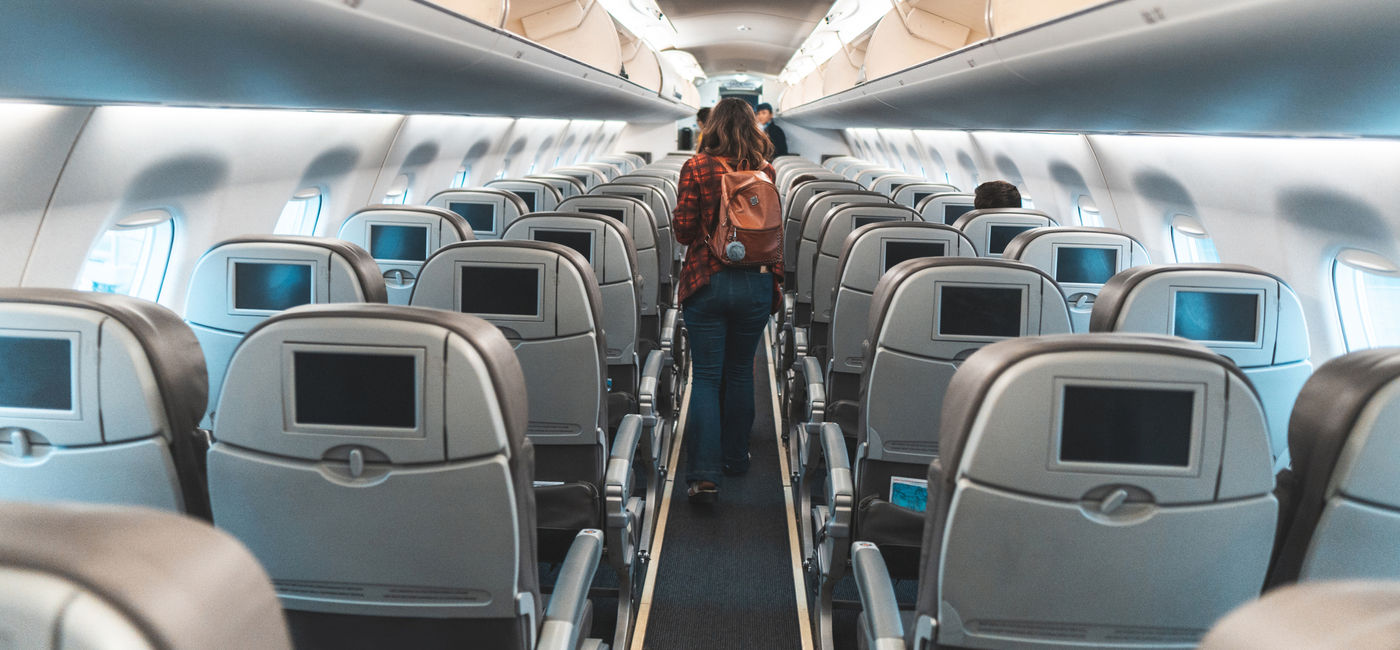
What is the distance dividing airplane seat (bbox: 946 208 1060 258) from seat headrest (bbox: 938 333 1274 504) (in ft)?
12.9

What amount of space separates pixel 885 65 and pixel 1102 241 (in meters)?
5.04

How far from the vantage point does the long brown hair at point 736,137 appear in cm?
448

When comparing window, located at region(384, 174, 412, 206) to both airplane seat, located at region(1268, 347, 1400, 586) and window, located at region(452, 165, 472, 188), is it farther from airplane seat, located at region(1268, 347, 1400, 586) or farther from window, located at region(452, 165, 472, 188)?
airplane seat, located at region(1268, 347, 1400, 586)

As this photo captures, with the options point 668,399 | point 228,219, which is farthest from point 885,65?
point 228,219

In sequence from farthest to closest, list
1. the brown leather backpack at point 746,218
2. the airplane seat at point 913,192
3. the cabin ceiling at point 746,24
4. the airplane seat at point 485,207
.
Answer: the cabin ceiling at point 746,24
the airplane seat at point 913,192
the airplane seat at point 485,207
the brown leather backpack at point 746,218

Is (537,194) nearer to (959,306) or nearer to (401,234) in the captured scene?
(401,234)

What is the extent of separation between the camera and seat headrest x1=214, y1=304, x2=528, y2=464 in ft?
6.02

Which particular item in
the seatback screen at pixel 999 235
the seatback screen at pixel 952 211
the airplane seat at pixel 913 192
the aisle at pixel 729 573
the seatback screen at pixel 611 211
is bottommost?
the aisle at pixel 729 573

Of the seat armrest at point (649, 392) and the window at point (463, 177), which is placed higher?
the window at point (463, 177)

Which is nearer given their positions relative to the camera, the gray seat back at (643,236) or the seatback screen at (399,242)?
the seatback screen at (399,242)

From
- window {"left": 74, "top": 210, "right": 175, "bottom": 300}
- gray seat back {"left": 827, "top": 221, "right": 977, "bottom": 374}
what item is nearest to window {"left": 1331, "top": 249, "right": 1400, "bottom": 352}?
gray seat back {"left": 827, "top": 221, "right": 977, "bottom": 374}

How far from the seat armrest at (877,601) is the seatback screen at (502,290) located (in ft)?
4.39

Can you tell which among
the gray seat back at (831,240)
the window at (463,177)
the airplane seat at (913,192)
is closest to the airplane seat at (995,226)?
the gray seat back at (831,240)

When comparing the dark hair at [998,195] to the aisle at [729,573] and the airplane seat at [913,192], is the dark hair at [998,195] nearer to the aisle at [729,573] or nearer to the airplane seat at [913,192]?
the aisle at [729,573]
